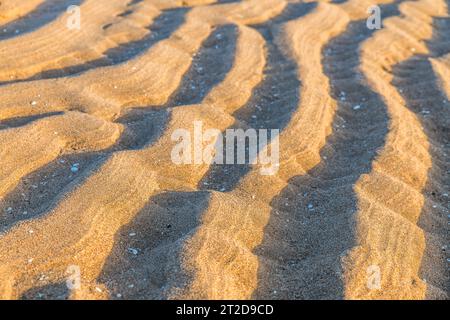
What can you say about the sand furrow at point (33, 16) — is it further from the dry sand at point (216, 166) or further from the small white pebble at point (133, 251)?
the small white pebble at point (133, 251)

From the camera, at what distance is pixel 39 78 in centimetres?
327

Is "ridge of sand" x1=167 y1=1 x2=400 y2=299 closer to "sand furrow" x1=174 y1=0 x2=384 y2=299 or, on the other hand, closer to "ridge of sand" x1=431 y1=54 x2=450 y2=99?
"sand furrow" x1=174 y1=0 x2=384 y2=299

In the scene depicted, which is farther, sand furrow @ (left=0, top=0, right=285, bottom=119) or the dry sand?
sand furrow @ (left=0, top=0, right=285, bottom=119)

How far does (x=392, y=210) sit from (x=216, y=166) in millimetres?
785

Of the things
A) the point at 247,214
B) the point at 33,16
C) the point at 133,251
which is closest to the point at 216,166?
the point at 247,214

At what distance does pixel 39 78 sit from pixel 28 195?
115 centimetres

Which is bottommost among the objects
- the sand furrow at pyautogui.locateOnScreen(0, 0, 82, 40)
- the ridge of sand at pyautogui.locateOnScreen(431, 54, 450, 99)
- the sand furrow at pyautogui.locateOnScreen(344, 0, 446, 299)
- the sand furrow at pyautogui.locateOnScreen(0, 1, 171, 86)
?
the ridge of sand at pyautogui.locateOnScreen(431, 54, 450, 99)

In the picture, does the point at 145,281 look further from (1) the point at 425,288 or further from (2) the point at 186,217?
(1) the point at 425,288

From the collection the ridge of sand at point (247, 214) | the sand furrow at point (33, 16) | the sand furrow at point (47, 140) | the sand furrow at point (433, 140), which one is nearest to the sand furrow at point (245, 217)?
the ridge of sand at point (247, 214)

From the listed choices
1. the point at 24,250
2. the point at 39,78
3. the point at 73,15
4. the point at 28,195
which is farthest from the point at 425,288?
the point at 73,15

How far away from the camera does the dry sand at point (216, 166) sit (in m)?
1.98

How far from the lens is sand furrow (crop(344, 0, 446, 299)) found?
6.50 ft

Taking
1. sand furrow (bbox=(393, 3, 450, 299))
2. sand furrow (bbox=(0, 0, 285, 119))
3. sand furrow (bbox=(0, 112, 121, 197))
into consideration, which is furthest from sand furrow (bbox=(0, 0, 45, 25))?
sand furrow (bbox=(393, 3, 450, 299))
